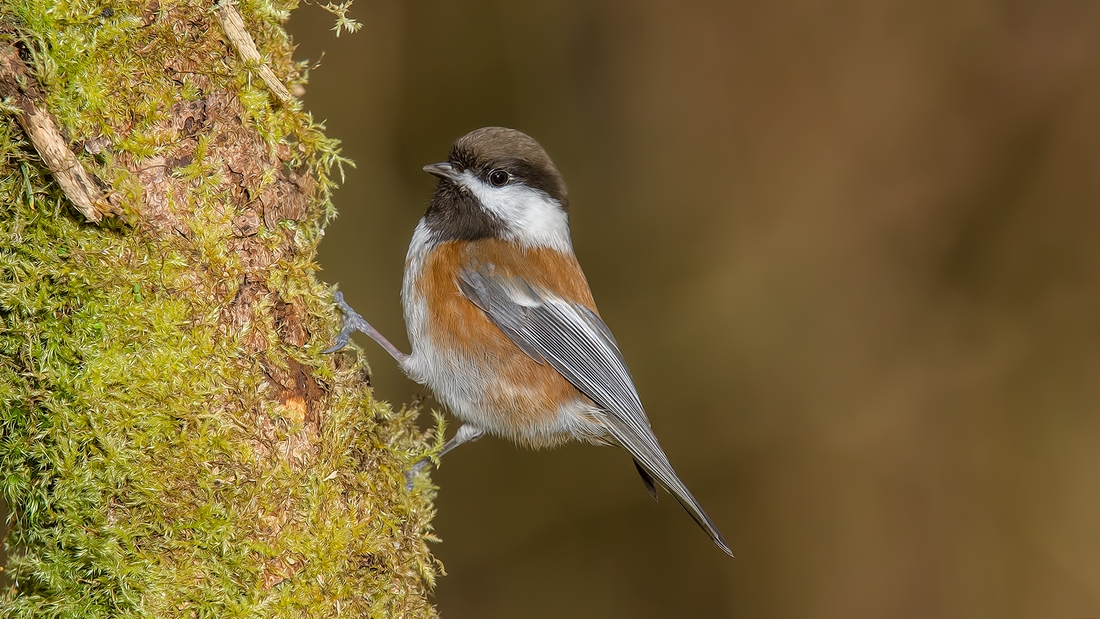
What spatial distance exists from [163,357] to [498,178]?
61.8 inches

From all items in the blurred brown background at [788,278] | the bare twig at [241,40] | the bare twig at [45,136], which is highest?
the bare twig at [241,40]

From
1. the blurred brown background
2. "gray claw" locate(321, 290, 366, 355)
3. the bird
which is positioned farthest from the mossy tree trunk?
the blurred brown background

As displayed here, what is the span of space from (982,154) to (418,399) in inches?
150

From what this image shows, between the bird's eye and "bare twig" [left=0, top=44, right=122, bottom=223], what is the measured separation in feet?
5.07

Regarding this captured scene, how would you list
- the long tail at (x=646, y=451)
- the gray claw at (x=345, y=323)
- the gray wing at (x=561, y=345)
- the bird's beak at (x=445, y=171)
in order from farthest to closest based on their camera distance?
the bird's beak at (x=445, y=171), the gray wing at (x=561, y=345), the long tail at (x=646, y=451), the gray claw at (x=345, y=323)

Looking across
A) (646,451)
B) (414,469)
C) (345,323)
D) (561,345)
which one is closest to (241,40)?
(345,323)

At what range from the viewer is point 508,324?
9.11 feet

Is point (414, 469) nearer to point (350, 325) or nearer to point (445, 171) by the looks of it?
point (350, 325)

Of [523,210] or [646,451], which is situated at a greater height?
[523,210]

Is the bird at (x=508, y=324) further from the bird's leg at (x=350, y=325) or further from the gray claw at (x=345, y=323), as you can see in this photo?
the gray claw at (x=345, y=323)

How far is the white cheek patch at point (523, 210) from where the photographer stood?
9.70ft

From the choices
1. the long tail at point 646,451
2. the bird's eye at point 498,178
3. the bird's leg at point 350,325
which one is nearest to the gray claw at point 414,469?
the bird's leg at point 350,325

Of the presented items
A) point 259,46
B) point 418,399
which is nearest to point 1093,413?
point 418,399

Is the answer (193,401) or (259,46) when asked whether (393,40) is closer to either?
(259,46)
